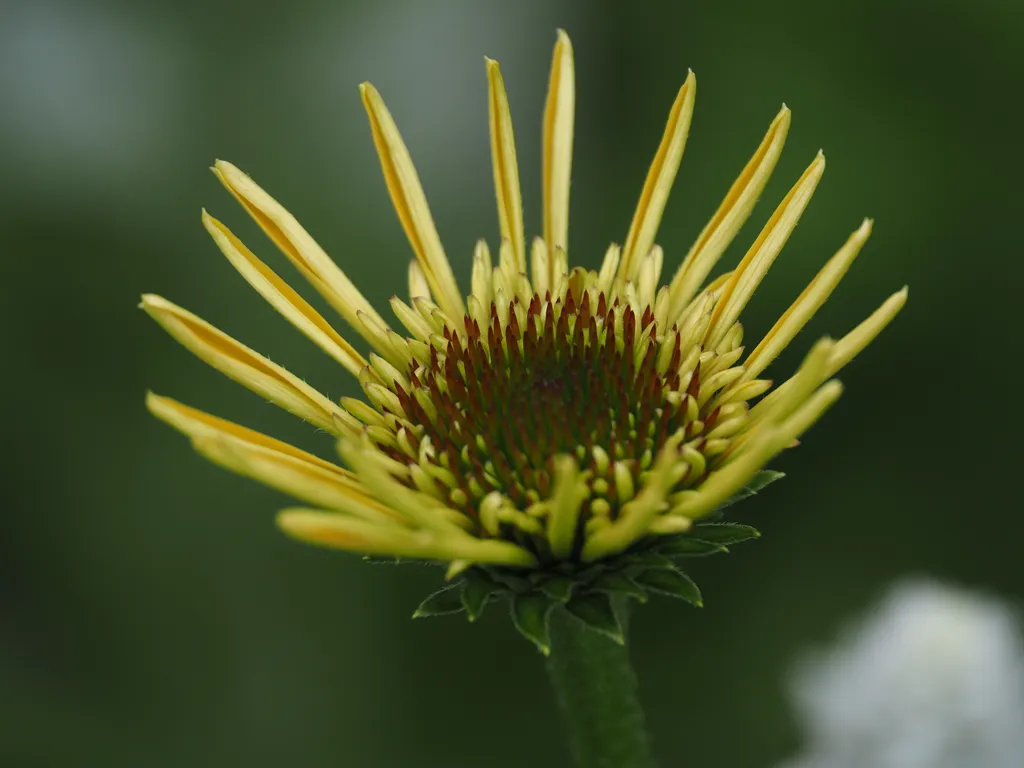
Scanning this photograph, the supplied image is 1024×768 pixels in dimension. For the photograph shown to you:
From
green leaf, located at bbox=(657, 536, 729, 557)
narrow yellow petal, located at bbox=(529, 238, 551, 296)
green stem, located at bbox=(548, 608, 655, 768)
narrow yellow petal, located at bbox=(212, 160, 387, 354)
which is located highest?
narrow yellow petal, located at bbox=(212, 160, 387, 354)

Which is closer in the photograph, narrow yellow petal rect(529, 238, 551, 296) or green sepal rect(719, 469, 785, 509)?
green sepal rect(719, 469, 785, 509)

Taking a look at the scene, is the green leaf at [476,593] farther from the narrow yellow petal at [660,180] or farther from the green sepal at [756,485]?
the narrow yellow petal at [660,180]

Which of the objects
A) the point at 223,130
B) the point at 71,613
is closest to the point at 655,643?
the point at 71,613

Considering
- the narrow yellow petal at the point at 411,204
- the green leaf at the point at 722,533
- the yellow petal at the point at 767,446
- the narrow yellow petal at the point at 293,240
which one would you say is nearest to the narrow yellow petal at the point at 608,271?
the narrow yellow petal at the point at 411,204

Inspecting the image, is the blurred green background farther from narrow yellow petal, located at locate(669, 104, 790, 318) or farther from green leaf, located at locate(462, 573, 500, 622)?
green leaf, located at locate(462, 573, 500, 622)

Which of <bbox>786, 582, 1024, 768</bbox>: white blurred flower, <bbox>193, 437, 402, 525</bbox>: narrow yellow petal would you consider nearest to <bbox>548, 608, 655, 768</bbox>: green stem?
<bbox>193, 437, 402, 525</bbox>: narrow yellow petal

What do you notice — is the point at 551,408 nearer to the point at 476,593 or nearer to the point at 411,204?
the point at 476,593
